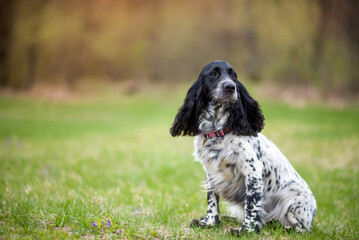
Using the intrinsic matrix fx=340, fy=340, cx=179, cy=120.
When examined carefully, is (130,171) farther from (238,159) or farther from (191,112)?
(238,159)

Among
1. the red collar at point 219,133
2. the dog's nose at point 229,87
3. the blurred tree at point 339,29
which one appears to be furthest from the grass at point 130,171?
the blurred tree at point 339,29

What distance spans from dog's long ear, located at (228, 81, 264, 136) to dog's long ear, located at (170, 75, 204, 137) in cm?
42

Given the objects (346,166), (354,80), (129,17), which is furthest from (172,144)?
(129,17)

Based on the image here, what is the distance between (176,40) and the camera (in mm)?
28219

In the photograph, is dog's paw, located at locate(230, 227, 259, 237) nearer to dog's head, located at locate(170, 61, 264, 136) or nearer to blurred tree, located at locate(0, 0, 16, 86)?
dog's head, located at locate(170, 61, 264, 136)

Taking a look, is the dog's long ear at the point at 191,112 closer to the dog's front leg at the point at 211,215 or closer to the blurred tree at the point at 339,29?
the dog's front leg at the point at 211,215

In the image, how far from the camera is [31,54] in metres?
26.5

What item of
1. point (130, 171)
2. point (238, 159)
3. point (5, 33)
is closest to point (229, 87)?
point (238, 159)

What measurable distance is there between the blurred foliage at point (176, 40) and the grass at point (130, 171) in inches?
229

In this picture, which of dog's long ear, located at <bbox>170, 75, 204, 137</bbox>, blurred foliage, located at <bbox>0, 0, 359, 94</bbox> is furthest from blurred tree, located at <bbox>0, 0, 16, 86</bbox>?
dog's long ear, located at <bbox>170, 75, 204, 137</bbox>

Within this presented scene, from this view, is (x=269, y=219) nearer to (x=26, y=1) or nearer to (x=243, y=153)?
(x=243, y=153)

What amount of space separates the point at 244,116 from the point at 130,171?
5160 millimetres

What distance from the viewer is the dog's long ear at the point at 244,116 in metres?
3.93

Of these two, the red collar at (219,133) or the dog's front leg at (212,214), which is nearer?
the red collar at (219,133)
